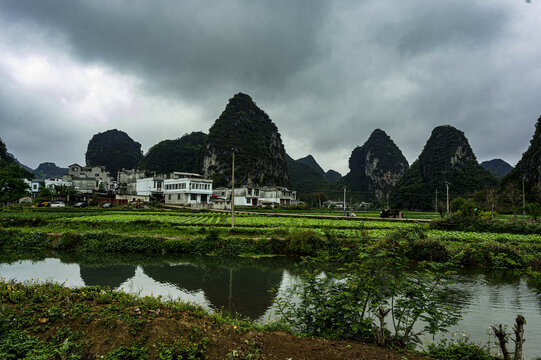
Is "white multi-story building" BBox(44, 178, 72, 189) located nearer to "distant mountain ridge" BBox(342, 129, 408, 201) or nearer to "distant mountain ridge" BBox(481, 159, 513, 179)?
"distant mountain ridge" BBox(342, 129, 408, 201)

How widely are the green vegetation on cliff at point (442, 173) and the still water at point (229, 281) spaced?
78.1 meters

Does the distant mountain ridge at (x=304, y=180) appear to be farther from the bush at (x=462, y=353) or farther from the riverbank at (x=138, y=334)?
the riverbank at (x=138, y=334)

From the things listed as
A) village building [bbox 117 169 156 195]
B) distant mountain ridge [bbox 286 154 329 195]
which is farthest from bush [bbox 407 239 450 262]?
distant mountain ridge [bbox 286 154 329 195]

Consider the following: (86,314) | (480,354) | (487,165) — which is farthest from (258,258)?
(487,165)

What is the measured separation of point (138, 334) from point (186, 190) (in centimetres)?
5149

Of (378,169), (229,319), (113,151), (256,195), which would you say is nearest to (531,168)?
(256,195)

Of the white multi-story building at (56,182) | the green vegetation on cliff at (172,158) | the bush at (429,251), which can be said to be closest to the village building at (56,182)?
the white multi-story building at (56,182)

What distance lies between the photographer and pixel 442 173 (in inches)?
3659

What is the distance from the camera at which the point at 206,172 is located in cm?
10206

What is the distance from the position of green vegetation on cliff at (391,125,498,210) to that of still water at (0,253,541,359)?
256 feet

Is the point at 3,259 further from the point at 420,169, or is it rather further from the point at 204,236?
the point at 420,169

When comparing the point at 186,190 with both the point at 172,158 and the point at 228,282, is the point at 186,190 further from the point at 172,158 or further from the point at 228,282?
the point at 172,158

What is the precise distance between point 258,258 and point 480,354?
1313 centimetres

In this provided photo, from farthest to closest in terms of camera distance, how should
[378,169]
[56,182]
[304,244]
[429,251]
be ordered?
1. [378,169]
2. [56,182]
3. [304,244]
4. [429,251]
